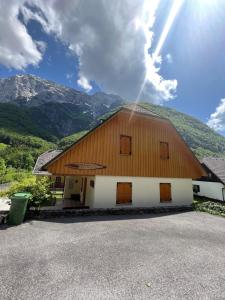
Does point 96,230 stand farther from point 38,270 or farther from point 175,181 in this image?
point 175,181

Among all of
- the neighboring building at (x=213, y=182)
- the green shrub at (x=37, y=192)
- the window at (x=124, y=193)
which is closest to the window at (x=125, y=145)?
the window at (x=124, y=193)

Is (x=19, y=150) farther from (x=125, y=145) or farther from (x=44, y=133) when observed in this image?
(x=125, y=145)

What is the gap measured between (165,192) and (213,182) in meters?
17.1

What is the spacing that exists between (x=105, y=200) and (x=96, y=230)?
509 centimetres

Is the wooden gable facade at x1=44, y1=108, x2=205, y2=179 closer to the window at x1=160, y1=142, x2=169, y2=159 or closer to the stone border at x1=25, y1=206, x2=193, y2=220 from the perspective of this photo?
the window at x1=160, y1=142, x2=169, y2=159

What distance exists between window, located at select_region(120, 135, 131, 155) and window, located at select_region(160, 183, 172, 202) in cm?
454

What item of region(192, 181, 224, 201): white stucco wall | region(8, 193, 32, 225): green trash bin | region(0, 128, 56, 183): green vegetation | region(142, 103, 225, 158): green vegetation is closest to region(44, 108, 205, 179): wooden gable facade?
region(8, 193, 32, 225): green trash bin

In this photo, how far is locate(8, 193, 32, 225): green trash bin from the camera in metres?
9.55

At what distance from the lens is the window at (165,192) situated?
16984 millimetres

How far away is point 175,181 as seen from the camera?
58.2 ft

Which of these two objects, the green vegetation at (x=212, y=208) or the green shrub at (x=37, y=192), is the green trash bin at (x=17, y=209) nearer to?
the green shrub at (x=37, y=192)

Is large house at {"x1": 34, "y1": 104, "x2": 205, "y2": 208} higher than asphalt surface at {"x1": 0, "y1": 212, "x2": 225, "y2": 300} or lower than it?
higher

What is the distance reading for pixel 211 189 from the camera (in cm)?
3033

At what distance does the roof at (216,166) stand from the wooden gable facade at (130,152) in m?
13.2
